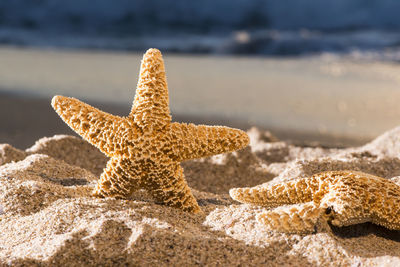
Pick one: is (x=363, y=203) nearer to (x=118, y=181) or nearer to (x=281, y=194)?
(x=281, y=194)

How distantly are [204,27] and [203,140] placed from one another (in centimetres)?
1140

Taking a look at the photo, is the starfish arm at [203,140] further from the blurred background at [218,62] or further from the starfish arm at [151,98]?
the blurred background at [218,62]

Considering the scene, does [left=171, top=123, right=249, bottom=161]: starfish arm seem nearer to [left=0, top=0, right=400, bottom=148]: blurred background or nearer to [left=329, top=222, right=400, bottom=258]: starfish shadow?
[left=329, top=222, right=400, bottom=258]: starfish shadow

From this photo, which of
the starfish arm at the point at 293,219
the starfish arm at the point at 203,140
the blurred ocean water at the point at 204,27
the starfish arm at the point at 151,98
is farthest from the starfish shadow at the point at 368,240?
the blurred ocean water at the point at 204,27

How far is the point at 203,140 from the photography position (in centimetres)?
226

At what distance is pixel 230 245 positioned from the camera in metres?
1.87

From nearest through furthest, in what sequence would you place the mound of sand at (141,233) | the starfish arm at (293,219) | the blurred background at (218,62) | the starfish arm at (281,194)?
the mound of sand at (141,233) → the starfish arm at (293,219) → the starfish arm at (281,194) → the blurred background at (218,62)

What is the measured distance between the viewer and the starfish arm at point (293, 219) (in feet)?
6.24

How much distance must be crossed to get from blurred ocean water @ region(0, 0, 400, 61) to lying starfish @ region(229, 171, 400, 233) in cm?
903

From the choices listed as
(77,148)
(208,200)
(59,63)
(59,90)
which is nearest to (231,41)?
(59,63)

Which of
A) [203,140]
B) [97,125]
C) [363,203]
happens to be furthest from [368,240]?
[97,125]

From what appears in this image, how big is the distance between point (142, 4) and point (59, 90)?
28.9ft

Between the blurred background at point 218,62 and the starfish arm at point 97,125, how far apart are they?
193 centimetres

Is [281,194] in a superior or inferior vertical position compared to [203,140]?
inferior
